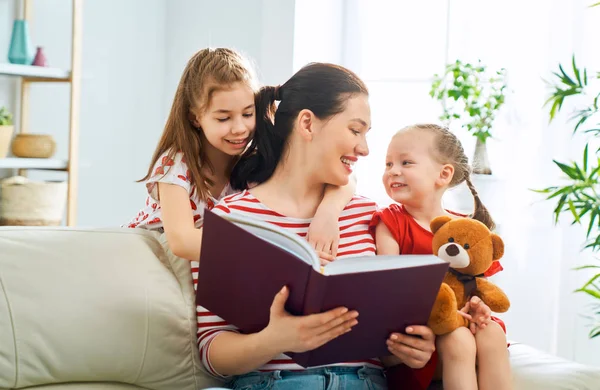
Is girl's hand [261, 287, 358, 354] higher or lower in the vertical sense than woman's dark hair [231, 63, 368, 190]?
lower

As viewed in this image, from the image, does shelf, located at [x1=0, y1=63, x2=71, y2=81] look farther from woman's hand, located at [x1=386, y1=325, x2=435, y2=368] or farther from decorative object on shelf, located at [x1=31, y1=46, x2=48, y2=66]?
woman's hand, located at [x1=386, y1=325, x2=435, y2=368]

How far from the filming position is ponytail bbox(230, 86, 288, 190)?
1723 millimetres

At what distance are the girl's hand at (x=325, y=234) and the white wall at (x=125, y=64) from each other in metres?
2.16

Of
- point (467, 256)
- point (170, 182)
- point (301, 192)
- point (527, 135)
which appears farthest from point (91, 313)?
point (527, 135)

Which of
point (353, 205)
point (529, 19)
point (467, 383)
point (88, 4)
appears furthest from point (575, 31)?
point (88, 4)

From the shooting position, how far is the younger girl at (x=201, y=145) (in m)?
1.71

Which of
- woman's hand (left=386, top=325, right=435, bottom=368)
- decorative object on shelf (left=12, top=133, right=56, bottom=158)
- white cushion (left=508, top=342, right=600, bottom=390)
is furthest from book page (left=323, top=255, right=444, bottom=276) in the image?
decorative object on shelf (left=12, top=133, right=56, bottom=158)

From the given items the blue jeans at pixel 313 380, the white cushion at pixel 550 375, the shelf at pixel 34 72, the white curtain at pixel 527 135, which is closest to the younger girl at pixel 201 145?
the blue jeans at pixel 313 380

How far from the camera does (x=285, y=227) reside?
1.61 metres

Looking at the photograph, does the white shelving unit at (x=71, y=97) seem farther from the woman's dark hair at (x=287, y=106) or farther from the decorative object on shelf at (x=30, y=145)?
the woman's dark hair at (x=287, y=106)

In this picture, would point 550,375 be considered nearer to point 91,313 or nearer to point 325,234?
point 325,234

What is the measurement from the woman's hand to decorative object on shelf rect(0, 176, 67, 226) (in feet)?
7.62

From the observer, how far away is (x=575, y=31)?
307 cm

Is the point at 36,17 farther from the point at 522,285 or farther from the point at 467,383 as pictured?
the point at 467,383
